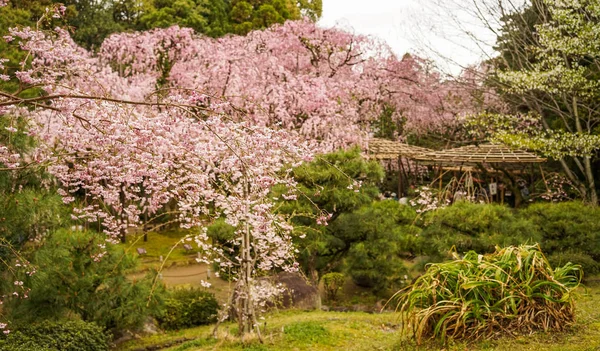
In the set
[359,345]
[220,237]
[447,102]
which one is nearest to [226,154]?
[359,345]

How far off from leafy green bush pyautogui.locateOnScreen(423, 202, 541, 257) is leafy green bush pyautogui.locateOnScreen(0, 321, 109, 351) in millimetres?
5126

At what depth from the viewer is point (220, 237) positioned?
9906mm

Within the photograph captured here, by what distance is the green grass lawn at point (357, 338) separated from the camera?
15.1ft

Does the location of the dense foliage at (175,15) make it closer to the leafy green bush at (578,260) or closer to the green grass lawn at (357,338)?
the green grass lawn at (357,338)

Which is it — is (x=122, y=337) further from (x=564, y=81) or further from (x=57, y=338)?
(x=564, y=81)

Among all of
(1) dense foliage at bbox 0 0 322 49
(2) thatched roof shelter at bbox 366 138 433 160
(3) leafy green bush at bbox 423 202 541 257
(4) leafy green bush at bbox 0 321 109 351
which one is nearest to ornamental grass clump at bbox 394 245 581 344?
(3) leafy green bush at bbox 423 202 541 257

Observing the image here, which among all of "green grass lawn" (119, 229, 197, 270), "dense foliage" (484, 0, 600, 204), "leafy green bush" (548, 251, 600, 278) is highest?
"dense foliage" (484, 0, 600, 204)

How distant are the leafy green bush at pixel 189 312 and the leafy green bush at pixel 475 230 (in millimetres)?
3748

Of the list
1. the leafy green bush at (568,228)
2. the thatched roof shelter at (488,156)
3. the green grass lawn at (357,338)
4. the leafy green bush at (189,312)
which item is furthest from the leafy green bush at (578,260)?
the leafy green bush at (189,312)

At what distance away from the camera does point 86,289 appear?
310 inches

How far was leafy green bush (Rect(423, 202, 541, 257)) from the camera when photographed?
29.0 feet

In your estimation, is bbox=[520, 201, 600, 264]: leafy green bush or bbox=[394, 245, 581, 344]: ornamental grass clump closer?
bbox=[394, 245, 581, 344]: ornamental grass clump

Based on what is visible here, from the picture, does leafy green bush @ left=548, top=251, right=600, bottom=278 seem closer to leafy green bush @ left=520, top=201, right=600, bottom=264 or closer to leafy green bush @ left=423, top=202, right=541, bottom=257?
leafy green bush @ left=520, top=201, right=600, bottom=264

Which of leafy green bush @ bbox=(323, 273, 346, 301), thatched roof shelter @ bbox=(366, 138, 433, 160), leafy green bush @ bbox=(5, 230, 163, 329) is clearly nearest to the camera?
leafy green bush @ bbox=(5, 230, 163, 329)
